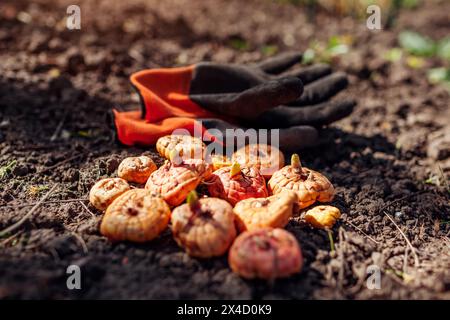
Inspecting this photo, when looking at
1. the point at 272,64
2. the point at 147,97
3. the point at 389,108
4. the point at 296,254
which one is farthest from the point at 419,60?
the point at 296,254

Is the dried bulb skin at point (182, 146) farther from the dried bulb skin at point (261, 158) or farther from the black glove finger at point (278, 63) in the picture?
the black glove finger at point (278, 63)

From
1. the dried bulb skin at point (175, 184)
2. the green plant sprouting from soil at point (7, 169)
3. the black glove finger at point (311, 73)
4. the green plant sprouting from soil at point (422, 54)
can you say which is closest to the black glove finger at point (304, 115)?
the black glove finger at point (311, 73)

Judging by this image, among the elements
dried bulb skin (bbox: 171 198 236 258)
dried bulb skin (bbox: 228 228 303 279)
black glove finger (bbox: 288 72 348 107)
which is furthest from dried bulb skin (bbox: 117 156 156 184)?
black glove finger (bbox: 288 72 348 107)

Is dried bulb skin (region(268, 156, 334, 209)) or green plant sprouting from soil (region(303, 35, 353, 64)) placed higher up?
green plant sprouting from soil (region(303, 35, 353, 64))

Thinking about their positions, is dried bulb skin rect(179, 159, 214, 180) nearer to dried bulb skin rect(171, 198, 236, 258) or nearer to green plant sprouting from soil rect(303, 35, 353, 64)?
dried bulb skin rect(171, 198, 236, 258)

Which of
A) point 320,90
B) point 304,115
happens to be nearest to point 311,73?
point 320,90

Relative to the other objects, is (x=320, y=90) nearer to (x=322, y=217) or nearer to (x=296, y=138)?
(x=296, y=138)
